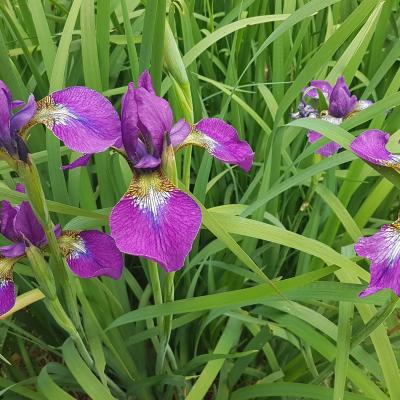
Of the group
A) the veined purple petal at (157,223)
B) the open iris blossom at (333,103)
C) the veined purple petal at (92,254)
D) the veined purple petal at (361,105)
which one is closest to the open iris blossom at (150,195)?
the veined purple petal at (157,223)

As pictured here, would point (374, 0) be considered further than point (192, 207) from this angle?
Yes

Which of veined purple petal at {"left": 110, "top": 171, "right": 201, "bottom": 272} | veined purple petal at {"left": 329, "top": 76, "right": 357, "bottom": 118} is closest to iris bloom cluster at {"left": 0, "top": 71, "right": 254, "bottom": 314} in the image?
veined purple petal at {"left": 110, "top": 171, "right": 201, "bottom": 272}

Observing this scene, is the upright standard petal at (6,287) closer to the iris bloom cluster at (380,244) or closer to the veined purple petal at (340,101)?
the iris bloom cluster at (380,244)

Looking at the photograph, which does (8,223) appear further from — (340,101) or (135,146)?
(340,101)

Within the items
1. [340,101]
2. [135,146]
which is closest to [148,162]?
[135,146]

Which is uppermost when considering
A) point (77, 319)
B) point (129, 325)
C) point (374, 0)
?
point (374, 0)

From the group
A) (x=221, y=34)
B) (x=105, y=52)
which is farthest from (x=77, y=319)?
(x=221, y=34)

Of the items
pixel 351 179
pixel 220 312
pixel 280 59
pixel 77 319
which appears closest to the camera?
pixel 77 319

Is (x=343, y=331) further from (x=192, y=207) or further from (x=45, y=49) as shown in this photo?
(x=45, y=49)
